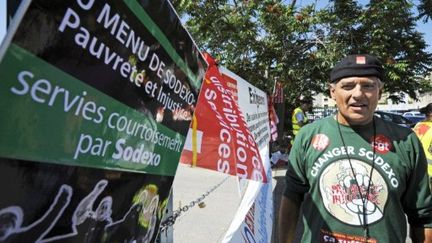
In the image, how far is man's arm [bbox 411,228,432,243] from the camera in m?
2.08

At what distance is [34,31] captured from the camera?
76 centimetres

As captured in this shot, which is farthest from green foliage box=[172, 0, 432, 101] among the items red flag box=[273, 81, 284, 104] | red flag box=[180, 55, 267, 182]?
red flag box=[180, 55, 267, 182]

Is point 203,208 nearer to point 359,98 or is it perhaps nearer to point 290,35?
point 359,98

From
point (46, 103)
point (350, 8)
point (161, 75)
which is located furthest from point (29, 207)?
point (350, 8)

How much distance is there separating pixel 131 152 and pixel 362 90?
4.47 ft

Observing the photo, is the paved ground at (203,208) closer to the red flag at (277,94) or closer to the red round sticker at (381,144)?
the red round sticker at (381,144)

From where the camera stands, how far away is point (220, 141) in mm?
2316

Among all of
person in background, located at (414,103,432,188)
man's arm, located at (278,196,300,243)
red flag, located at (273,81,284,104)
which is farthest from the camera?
red flag, located at (273,81,284,104)

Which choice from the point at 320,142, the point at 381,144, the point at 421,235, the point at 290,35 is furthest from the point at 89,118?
the point at 290,35

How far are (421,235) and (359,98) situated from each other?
77 centimetres

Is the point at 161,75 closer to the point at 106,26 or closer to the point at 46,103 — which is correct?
the point at 106,26

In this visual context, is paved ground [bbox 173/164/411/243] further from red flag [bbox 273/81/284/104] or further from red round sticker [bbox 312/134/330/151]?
red flag [bbox 273/81/284/104]

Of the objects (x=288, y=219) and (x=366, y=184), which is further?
(x=288, y=219)

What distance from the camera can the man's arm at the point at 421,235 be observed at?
2080mm
